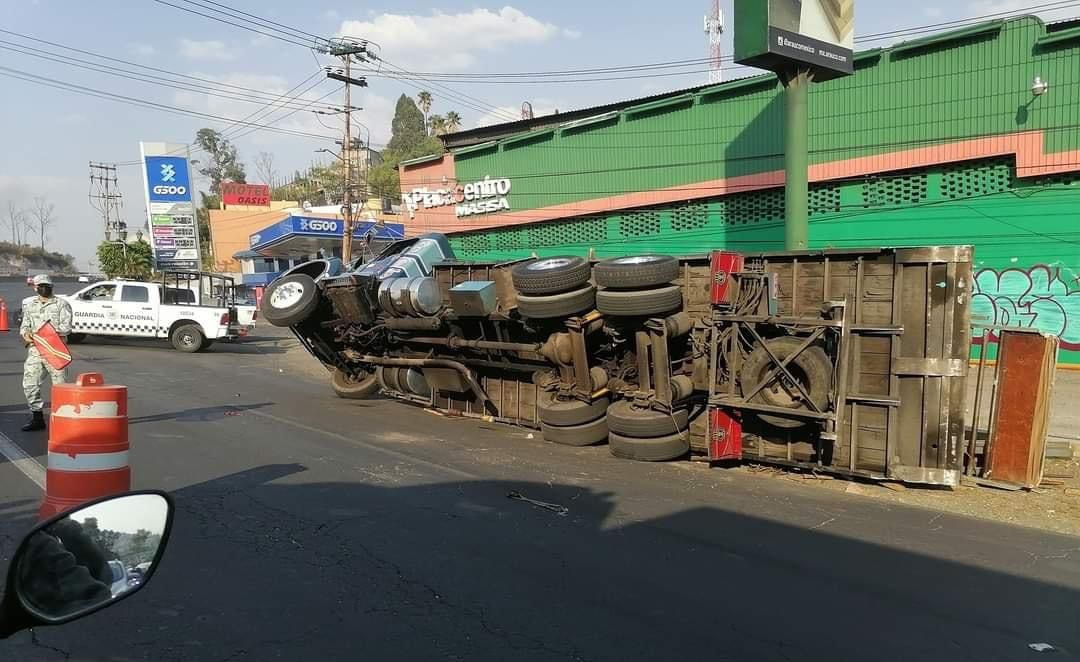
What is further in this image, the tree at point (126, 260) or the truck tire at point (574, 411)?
the tree at point (126, 260)

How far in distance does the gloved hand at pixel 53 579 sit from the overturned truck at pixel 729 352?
645 centimetres

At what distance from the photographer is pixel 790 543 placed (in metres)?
5.45

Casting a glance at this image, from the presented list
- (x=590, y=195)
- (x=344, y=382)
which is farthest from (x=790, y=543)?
(x=590, y=195)

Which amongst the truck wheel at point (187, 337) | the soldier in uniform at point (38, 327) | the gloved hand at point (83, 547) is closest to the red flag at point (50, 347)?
the soldier in uniform at point (38, 327)

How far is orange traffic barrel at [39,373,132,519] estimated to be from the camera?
505 cm

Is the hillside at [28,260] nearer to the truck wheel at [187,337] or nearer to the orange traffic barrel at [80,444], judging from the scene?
the truck wheel at [187,337]

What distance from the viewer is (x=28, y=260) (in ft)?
359

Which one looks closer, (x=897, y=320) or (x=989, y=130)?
(x=897, y=320)

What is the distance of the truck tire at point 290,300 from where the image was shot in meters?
11.4

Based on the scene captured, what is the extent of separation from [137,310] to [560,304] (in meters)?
16.9

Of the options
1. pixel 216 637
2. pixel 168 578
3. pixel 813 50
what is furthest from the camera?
pixel 813 50

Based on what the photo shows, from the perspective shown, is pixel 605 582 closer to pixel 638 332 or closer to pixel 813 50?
pixel 638 332

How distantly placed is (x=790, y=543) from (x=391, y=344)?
7.45 meters

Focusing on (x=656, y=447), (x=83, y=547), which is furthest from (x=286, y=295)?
(x=83, y=547)
